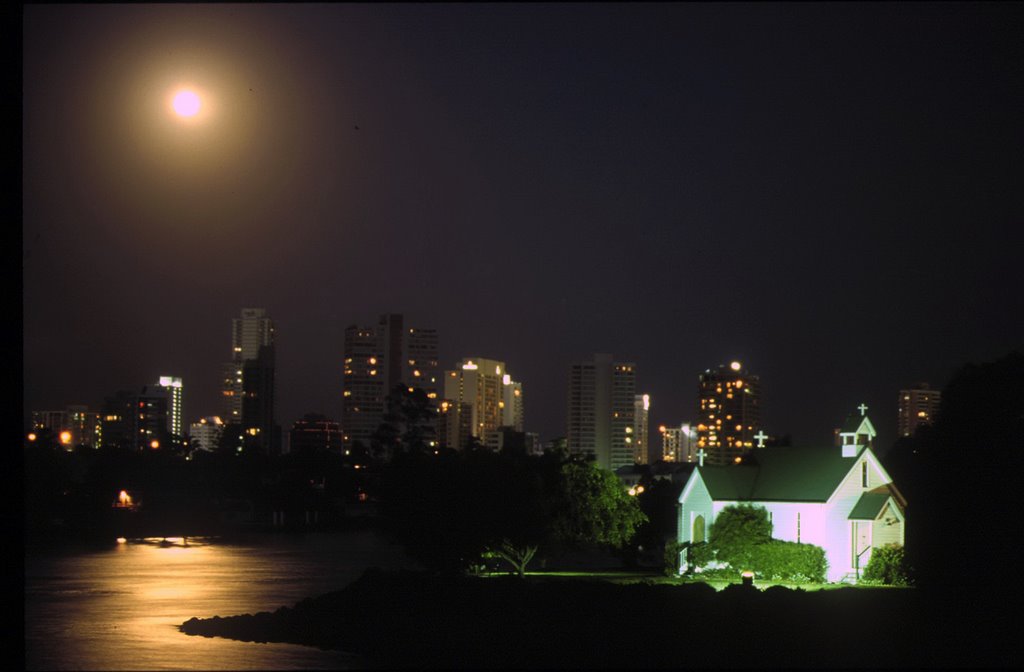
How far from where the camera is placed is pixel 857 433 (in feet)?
129

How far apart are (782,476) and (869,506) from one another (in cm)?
289

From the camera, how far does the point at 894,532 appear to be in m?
37.7

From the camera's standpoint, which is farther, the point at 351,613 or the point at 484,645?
the point at 351,613

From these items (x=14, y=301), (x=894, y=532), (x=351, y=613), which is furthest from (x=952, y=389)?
(x=14, y=301)

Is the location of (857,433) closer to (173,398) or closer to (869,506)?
(869,506)

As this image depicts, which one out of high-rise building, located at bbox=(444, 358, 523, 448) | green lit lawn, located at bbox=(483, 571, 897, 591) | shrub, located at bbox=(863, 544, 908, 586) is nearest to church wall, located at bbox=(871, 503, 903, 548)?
shrub, located at bbox=(863, 544, 908, 586)

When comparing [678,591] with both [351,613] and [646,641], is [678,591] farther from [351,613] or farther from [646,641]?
[351,613]

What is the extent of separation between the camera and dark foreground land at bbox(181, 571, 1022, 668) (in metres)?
27.5

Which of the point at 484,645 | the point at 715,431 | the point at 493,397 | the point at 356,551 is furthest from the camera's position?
the point at 715,431

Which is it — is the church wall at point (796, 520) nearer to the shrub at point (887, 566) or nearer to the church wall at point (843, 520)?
the church wall at point (843, 520)

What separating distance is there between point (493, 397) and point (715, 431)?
1098 inches

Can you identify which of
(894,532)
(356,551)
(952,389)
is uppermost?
(952,389)

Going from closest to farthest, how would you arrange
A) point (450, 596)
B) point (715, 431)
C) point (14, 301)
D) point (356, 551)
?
point (14, 301)
point (450, 596)
point (356, 551)
point (715, 431)

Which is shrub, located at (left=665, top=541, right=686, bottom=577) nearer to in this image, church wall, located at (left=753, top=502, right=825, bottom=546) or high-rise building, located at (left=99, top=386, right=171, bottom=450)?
church wall, located at (left=753, top=502, right=825, bottom=546)
